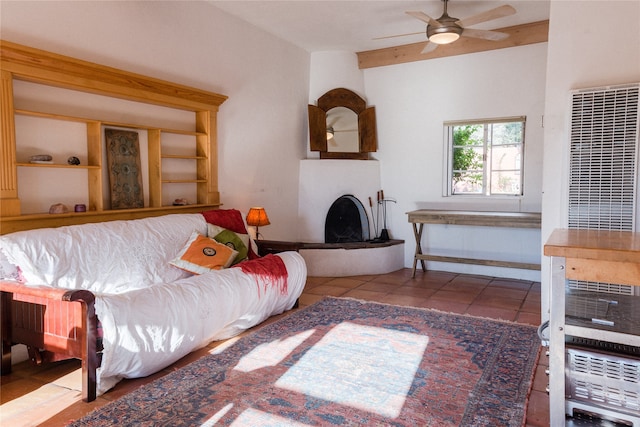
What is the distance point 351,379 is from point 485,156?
369 cm

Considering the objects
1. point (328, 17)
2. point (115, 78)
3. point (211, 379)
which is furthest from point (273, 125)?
point (211, 379)

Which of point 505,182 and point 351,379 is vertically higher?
point 505,182

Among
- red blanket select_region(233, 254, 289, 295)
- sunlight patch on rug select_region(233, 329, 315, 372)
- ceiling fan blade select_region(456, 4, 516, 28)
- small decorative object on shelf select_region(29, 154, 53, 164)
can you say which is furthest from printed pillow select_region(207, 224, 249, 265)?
ceiling fan blade select_region(456, 4, 516, 28)

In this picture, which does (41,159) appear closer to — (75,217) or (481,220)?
(75,217)

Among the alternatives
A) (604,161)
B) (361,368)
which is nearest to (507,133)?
(604,161)

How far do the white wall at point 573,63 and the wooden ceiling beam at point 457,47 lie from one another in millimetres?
2043

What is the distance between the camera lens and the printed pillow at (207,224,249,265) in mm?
3604

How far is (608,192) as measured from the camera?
274 cm

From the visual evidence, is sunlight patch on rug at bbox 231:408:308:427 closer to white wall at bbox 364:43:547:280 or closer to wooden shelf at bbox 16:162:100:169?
wooden shelf at bbox 16:162:100:169

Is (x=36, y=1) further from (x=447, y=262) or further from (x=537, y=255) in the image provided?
(x=537, y=255)

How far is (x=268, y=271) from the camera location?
337cm

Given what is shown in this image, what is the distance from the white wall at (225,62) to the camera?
2959 millimetres

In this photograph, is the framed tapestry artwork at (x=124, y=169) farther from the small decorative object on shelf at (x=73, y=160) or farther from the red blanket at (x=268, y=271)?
the red blanket at (x=268, y=271)

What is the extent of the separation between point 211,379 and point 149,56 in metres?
2.66
